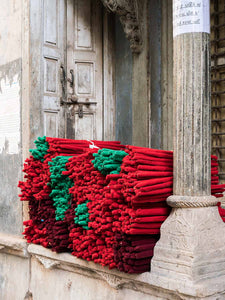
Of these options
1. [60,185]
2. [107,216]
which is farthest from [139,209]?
[60,185]

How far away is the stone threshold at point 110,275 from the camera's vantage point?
3.00 m

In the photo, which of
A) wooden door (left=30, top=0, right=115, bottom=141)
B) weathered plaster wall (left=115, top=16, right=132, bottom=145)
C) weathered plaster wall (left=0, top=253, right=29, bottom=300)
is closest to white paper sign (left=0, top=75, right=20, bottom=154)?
wooden door (left=30, top=0, right=115, bottom=141)

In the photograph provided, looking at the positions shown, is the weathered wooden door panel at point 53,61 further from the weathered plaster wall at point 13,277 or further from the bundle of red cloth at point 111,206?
the weathered plaster wall at point 13,277

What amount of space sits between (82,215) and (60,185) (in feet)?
1.74

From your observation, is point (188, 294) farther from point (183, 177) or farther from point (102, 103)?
point (102, 103)

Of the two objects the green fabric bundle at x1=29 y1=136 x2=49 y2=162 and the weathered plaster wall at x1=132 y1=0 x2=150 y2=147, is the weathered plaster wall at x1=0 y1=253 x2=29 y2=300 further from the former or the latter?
the weathered plaster wall at x1=132 y1=0 x2=150 y2=147

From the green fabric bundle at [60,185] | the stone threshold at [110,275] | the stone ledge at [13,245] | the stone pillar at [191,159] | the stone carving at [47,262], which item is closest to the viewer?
the stone threshold at [110,275]

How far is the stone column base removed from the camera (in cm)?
302

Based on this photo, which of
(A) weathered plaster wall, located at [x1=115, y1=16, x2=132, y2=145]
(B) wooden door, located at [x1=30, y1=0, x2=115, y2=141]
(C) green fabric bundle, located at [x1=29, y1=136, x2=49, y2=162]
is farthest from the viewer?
(A) weathered plaster wall, located at [x1=115, y1=16, x2=132, y2=145]

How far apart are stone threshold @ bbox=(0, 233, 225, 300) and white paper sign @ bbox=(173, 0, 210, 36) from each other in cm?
178

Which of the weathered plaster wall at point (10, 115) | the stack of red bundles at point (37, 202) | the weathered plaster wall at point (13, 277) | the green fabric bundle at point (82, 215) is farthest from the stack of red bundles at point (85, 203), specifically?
the weathered plaster wall at point (10, 115)

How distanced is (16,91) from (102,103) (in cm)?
110

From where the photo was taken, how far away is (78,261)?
12.9 ft

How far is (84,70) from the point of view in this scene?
553 cm
